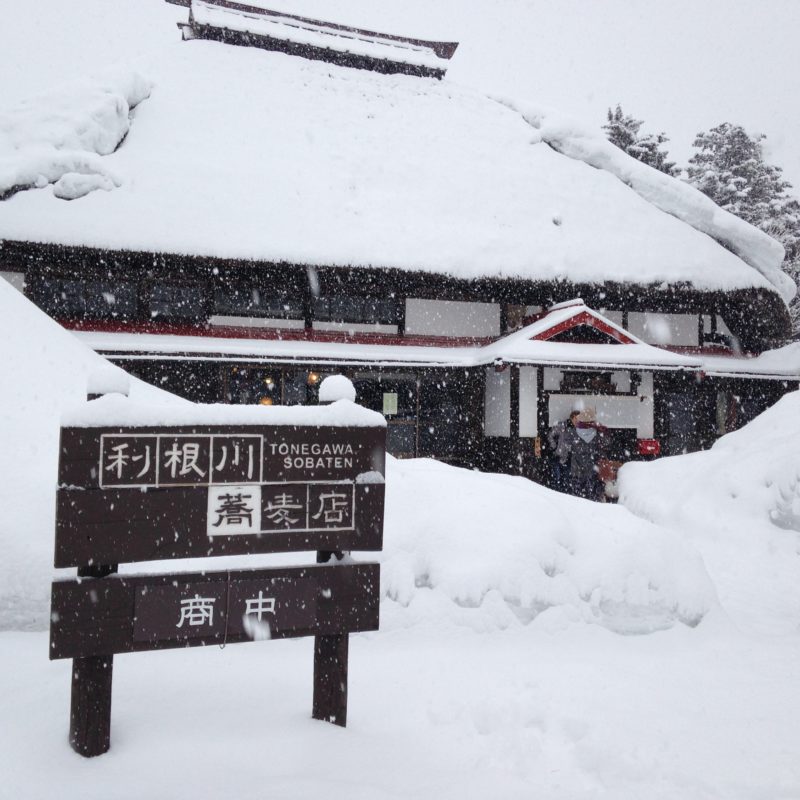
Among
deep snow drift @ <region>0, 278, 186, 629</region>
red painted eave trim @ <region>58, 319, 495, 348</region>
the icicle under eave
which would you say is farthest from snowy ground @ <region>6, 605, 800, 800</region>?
the icicle under eave

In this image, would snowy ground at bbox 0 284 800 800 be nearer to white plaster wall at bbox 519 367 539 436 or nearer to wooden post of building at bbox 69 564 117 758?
wooden post of building at bbox 69 564 117 758

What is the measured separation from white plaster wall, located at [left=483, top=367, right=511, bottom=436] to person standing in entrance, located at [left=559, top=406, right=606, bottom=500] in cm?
279

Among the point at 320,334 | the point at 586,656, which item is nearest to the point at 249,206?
the point at 320,334

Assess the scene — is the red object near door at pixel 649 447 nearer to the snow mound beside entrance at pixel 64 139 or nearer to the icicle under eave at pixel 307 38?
the snow mound beside entrance at pixel 64 139

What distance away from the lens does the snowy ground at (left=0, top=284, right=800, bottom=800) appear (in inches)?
90.7

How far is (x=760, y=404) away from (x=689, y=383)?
7.92 feet

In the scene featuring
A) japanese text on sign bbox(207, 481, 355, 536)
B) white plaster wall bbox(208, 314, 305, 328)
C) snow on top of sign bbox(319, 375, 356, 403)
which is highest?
white plaster wall bbox(208, 314, 305, 328)

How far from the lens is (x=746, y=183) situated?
2055cm

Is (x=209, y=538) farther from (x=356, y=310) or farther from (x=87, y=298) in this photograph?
(x=356, y=310)

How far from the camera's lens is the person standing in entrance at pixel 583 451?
24.8 feet

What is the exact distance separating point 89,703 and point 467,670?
6.52ft

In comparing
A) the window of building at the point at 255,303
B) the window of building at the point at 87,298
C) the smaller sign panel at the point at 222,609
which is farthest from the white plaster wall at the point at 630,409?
the smaller sign panel at the point at 222,609

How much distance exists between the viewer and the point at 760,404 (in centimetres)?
1330

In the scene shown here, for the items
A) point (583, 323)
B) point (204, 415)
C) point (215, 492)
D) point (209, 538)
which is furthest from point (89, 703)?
point (583, 323)
